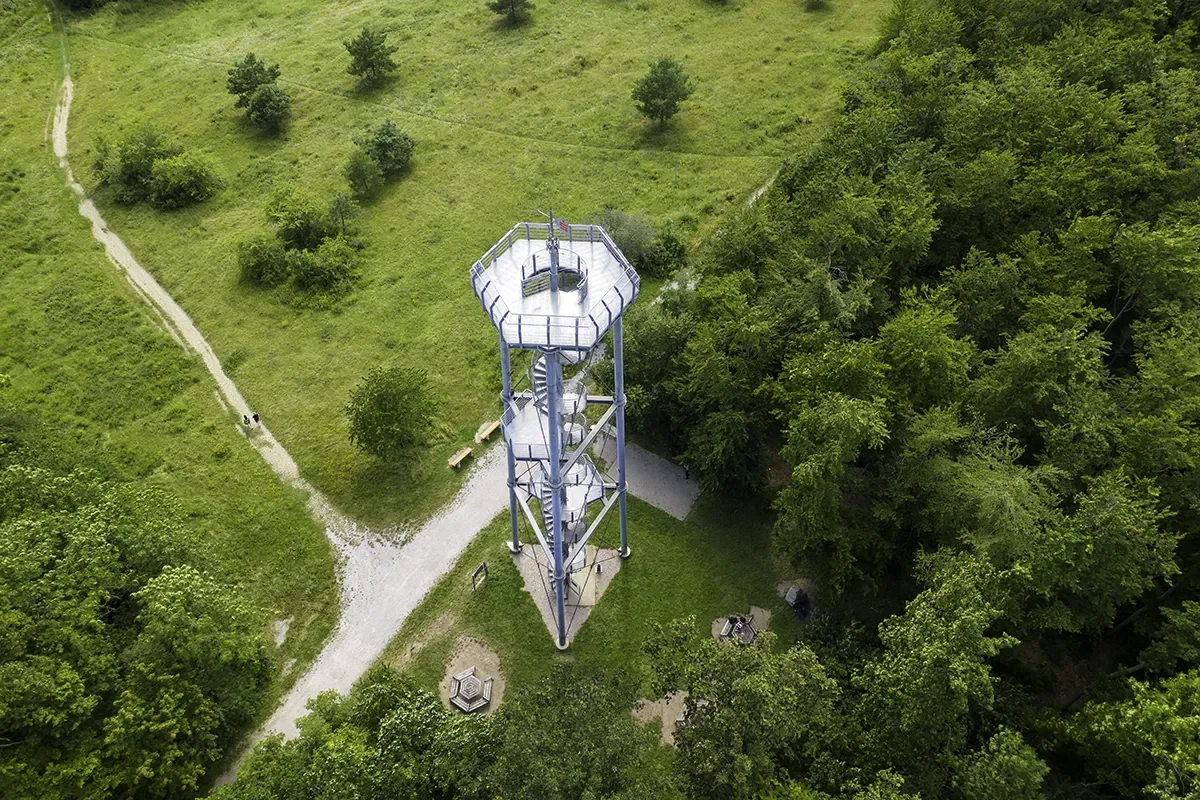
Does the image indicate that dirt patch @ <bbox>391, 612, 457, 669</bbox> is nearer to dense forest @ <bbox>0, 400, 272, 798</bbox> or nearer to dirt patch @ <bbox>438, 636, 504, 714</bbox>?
dirt patch @ <bbox>438, 636, 504, 714</bbox>

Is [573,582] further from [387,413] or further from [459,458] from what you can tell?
[387,413]

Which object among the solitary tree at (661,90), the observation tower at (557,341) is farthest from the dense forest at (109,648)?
the solitary tree at (661,90)

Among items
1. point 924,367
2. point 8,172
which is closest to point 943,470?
point 924,367

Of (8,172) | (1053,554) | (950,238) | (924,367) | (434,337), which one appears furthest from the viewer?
(8,172)

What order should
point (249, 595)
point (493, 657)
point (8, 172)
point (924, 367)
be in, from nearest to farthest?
point (924, 367) < point (493, 657) < point (249, 595) < point (8, 172)

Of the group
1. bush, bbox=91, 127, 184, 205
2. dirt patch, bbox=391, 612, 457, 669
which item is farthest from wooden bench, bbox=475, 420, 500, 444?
bush, bbox=91, 127, 184, 205

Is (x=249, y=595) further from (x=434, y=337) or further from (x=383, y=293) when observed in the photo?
(x=383, y=293)
